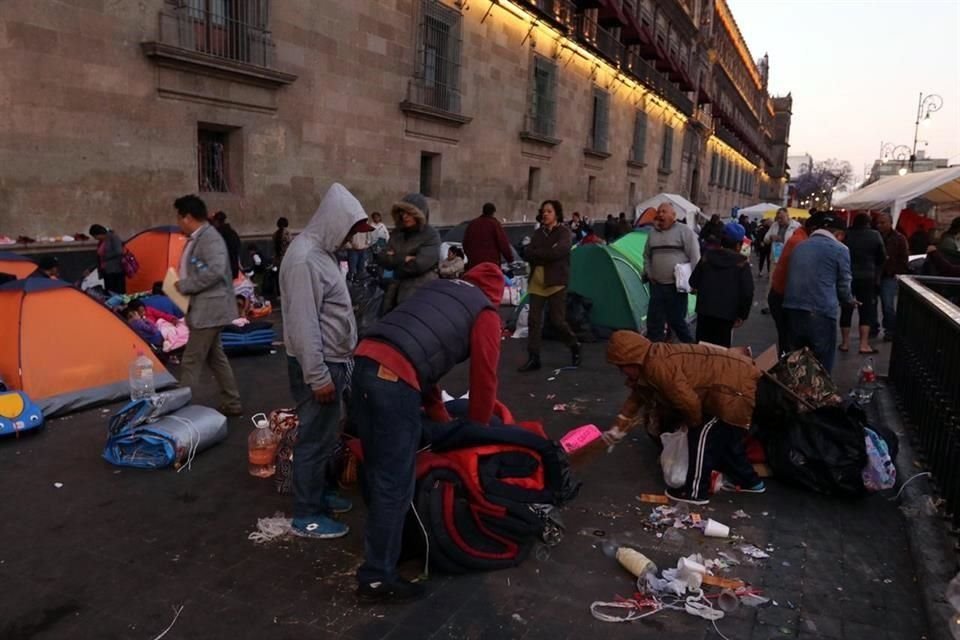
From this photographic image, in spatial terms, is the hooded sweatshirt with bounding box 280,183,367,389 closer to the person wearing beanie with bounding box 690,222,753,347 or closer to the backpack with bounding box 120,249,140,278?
the person wearing beanie with bounding box 690,222,753,347

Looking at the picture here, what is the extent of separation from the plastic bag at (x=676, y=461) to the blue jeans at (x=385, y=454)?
1.99 m

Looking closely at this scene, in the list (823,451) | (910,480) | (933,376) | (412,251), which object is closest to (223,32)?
(412,251)

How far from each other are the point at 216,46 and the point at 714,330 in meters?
9.16

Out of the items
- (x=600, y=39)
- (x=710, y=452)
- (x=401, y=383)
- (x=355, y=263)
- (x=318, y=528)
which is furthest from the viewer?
(x=600, y=39)

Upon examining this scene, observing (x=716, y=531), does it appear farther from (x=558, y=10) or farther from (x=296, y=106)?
(x=558, y=10)

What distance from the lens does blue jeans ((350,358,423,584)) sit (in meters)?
3.03

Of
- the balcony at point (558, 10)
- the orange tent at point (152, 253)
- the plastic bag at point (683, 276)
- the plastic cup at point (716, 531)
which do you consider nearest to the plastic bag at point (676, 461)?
the plastic cup at point (716, 531)

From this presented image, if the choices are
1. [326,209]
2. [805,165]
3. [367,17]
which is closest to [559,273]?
[326,209]

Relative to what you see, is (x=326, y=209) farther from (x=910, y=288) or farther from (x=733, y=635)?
(x=910, y=288)

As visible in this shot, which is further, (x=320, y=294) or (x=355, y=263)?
(x=355, y=263)

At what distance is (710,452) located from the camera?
432 centimetres

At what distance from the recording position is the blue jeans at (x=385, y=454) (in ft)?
9.93

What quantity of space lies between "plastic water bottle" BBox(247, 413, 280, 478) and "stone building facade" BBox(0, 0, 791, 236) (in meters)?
6.31

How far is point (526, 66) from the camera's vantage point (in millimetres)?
20750
